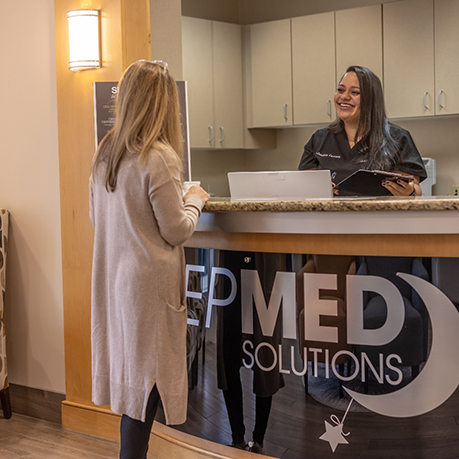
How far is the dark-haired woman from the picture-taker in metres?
2.71

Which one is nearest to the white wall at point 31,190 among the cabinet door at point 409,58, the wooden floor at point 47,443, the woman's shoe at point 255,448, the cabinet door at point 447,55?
the wooden floor at point 47,443

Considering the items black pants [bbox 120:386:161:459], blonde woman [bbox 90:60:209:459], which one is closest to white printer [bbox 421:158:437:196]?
blonde woman [bbox 90:60:209:459]

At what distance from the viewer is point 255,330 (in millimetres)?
2025

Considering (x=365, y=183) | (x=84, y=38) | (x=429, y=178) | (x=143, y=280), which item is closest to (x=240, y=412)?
(x=143, y=280)

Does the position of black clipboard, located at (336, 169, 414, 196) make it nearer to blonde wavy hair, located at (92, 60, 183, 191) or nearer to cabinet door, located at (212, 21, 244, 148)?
blonde wavy hair, located at (92, 60, 183, 191)

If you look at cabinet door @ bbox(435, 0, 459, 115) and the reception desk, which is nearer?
the reception desk

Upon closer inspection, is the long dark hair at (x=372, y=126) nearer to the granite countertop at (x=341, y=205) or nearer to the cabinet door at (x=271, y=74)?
the granite countertop at (x=341, y=205)

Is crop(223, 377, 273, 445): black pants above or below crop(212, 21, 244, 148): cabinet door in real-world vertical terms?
below

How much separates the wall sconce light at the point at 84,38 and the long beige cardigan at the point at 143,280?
0.92 metres

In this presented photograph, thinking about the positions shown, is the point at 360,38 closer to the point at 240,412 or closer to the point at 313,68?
the point at 313,68

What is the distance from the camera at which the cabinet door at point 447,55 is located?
164 inches

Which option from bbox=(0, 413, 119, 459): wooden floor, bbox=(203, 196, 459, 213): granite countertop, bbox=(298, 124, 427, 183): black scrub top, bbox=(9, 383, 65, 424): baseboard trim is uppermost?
bbox=(298, 124, 427, 183): black scrub top

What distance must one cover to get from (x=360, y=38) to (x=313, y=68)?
42 centimetres

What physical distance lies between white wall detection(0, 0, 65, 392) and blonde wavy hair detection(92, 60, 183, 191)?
1137 millimetres
